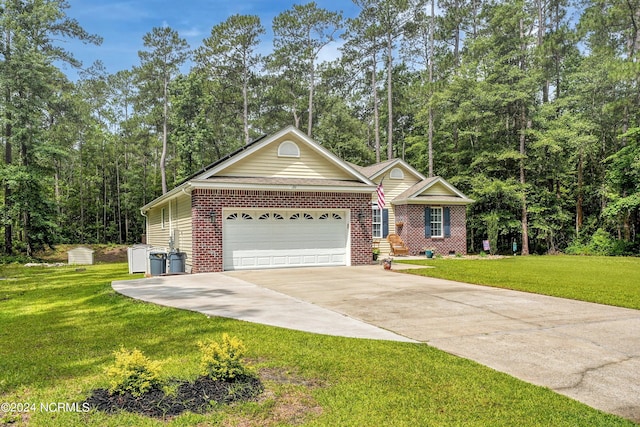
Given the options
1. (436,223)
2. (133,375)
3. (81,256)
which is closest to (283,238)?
(436,223)

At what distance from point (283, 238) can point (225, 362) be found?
1142cm

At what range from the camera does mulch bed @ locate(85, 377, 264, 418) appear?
11.3 feet

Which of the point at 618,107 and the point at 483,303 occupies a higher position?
the point at 618,107

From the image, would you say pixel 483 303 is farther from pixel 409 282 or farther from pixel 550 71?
pixel 550 71

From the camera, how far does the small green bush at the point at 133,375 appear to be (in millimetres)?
3625

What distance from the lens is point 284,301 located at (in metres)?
8.62

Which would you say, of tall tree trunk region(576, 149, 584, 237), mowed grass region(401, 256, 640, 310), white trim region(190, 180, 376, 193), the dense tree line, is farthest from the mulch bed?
tall tree trunk region(576, 149, 584, 237)

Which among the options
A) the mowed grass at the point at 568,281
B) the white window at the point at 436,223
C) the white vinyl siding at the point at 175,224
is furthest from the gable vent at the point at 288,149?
the white window at the point at 436,223

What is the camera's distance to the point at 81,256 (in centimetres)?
2355

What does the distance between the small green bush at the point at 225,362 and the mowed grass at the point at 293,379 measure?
0.29m

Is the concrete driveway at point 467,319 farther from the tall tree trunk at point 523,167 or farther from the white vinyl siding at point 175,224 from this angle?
the tall tree trunk at point 523,167

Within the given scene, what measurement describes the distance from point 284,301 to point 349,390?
488cm

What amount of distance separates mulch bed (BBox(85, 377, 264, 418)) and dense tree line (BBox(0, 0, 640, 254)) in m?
24.2

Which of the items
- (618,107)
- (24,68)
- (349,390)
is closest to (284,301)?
(349,390)
